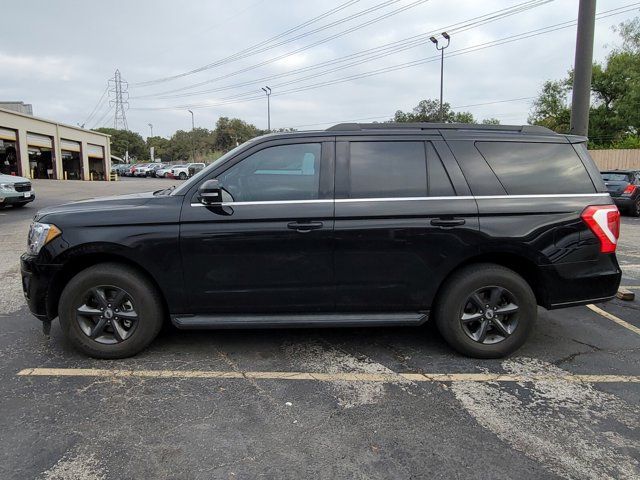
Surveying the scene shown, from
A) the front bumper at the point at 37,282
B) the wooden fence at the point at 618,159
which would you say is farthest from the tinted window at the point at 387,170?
the wooden fence at the point at 618,159

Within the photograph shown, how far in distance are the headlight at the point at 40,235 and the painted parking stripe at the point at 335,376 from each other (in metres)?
0.98

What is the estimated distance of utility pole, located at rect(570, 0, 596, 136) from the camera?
5.82m

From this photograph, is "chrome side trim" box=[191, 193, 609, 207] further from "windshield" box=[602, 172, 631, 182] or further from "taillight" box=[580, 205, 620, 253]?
"windshield" box=[602, 172, 631, 182]

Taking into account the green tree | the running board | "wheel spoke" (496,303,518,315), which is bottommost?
the running board

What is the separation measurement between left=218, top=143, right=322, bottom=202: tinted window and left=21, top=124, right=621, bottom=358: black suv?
0.04 feet

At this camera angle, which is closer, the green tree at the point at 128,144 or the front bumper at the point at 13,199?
the front bumper at the point at 13,199

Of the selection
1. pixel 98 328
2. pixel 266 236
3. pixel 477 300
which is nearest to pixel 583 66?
pixel 477 300

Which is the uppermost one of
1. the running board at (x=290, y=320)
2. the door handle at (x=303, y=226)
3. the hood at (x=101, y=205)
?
the hood at (x=101, y=205)

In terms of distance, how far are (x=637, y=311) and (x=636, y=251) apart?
440cm

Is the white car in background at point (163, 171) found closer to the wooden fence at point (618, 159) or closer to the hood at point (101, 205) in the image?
the wooden fence at point (618, 159)

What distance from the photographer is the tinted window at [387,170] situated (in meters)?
3.93

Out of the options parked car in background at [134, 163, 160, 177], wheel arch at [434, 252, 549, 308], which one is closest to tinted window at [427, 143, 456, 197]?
wheel arch at [434, 252, 549, 308]

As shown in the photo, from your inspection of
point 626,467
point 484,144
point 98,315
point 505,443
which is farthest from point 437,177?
point 98,315

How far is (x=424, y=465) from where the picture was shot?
106 inches
